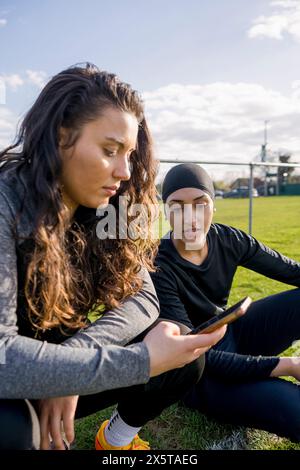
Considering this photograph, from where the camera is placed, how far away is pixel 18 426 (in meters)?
1.30

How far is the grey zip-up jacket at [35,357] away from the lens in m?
1.22

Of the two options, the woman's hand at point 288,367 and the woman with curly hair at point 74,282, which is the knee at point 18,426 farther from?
the woman's hand at point 288,367

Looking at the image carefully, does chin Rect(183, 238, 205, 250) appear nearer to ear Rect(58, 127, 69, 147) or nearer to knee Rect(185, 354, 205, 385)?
knee Rect(185, 354, 205, 385)

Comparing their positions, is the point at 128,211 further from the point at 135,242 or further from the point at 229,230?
the point at 229,230

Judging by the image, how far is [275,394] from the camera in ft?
6.66

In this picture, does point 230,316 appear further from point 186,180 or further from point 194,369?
point 186,180

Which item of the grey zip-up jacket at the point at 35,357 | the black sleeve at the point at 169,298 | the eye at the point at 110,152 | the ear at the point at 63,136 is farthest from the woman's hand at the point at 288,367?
the ear at the point at 63,136

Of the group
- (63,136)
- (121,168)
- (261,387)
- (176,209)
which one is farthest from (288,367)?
(63,136)

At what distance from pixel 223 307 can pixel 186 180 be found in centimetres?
74

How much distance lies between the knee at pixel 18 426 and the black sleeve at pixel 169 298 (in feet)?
2.99

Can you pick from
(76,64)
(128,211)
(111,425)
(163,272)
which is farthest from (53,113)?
(111,425)

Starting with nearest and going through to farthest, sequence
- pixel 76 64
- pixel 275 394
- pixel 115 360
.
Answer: pixel 115 360 < pixel 76 64 < pixel 275 394

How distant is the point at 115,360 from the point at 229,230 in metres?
1.47

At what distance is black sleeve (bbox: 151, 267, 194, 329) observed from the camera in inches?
85.0
